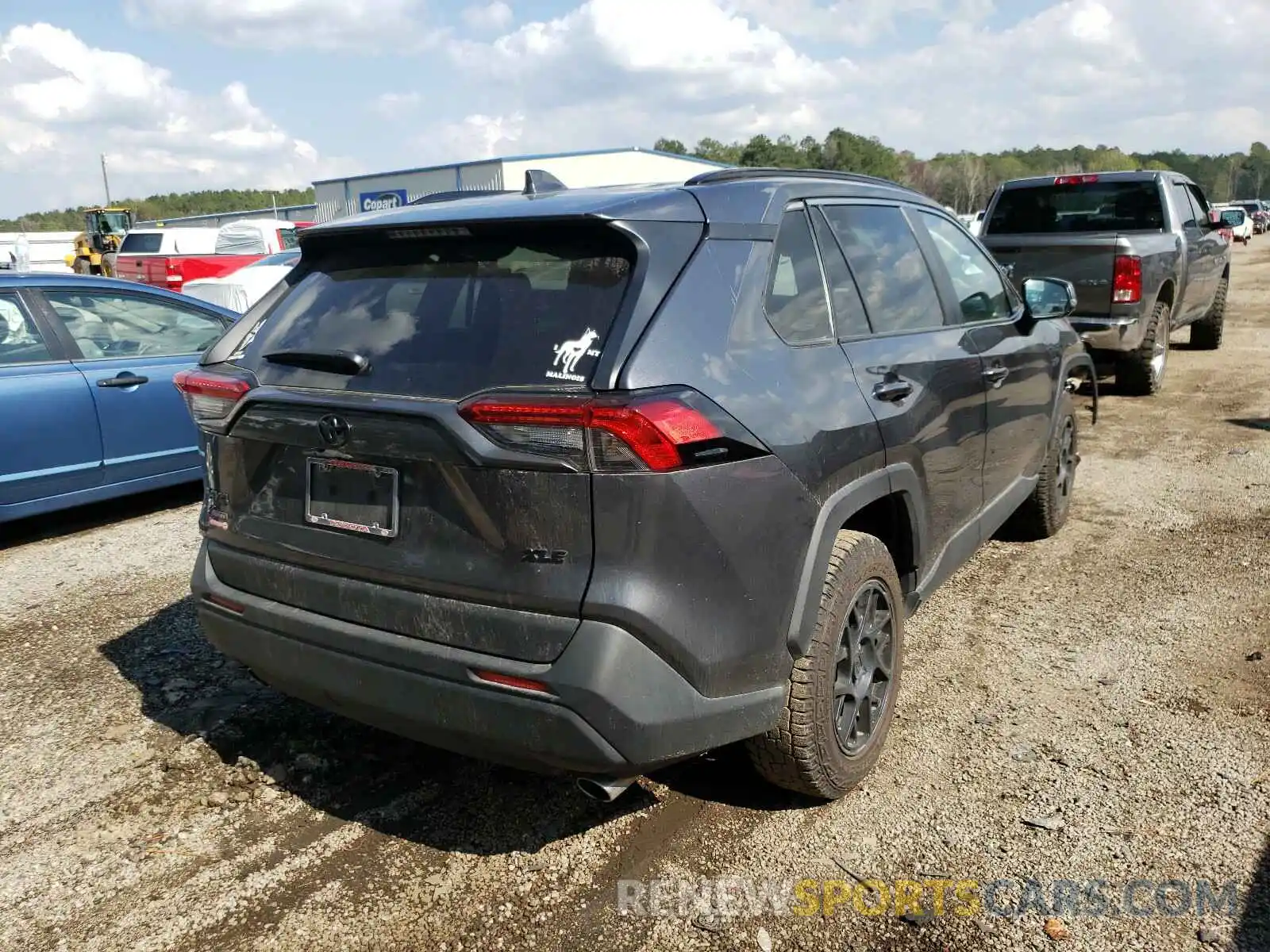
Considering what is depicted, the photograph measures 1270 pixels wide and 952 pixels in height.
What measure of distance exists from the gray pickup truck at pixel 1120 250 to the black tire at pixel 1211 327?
1.09 metres

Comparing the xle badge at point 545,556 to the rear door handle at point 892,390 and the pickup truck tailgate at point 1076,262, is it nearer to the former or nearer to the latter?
the rear door handle at point 892,390

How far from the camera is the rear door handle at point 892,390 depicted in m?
3.11

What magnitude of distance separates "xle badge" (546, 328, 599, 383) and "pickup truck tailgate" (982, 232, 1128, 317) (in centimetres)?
683

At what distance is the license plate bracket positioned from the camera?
251 centimetres

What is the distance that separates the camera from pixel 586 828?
298 cm

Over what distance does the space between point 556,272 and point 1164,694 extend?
9.35 ft

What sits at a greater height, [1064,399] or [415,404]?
[415,404]

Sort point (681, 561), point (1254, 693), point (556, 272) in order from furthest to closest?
point (1254, 693), point (556, 272), point (681, 561)

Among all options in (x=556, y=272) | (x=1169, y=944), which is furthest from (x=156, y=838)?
(x=1169, y=944)

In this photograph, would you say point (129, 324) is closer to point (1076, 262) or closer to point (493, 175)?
point (1076, 262)

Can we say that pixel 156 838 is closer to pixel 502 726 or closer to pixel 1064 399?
pixel 502 726

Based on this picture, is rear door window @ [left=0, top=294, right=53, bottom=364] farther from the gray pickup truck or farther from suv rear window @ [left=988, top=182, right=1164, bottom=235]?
suv rear window @ [left=988, top=182, right=1164, bottom=235]

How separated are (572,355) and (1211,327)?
12540 mm

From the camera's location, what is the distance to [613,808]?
309 cm
